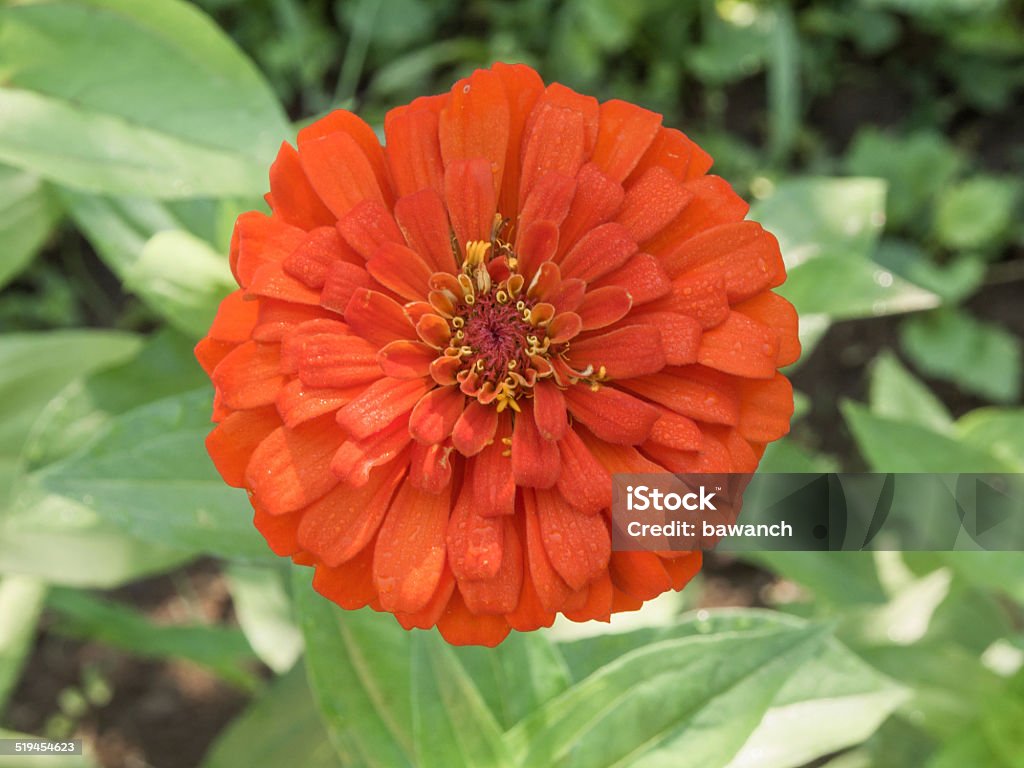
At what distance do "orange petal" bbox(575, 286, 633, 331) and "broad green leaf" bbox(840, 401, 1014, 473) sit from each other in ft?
1.68

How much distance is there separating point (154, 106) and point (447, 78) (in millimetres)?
859

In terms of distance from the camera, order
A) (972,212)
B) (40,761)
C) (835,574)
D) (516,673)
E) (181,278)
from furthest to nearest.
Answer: (972,212), (835,574), (40,761), (181,278), (516,673)

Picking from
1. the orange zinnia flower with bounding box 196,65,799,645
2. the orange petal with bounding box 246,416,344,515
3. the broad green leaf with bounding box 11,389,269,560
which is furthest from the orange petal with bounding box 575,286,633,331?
the broad green leaf with bounding box 11,389,269,560

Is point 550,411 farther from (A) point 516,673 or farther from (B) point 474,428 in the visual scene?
(A) point 516,673

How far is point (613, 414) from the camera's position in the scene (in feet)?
2.26

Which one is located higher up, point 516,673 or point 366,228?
point 366,228

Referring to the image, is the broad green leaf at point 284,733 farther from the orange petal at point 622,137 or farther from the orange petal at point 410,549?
the orange petal at point 622,137

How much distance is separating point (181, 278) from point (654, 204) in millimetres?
568

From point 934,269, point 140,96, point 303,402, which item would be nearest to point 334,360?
point 303,402

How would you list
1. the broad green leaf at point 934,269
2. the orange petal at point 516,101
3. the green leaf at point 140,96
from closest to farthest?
the orange petal at point 516,101 → the green leaf at point 140,96 → the broad green leaf at point 934,269

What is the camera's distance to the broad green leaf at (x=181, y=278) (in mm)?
1025

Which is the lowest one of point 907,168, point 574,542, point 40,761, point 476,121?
point 40,761

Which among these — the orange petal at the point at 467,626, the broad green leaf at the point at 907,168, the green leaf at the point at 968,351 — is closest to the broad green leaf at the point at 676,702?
the orange petal at the point at 467,626

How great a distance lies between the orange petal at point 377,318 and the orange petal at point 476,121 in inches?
4.8
